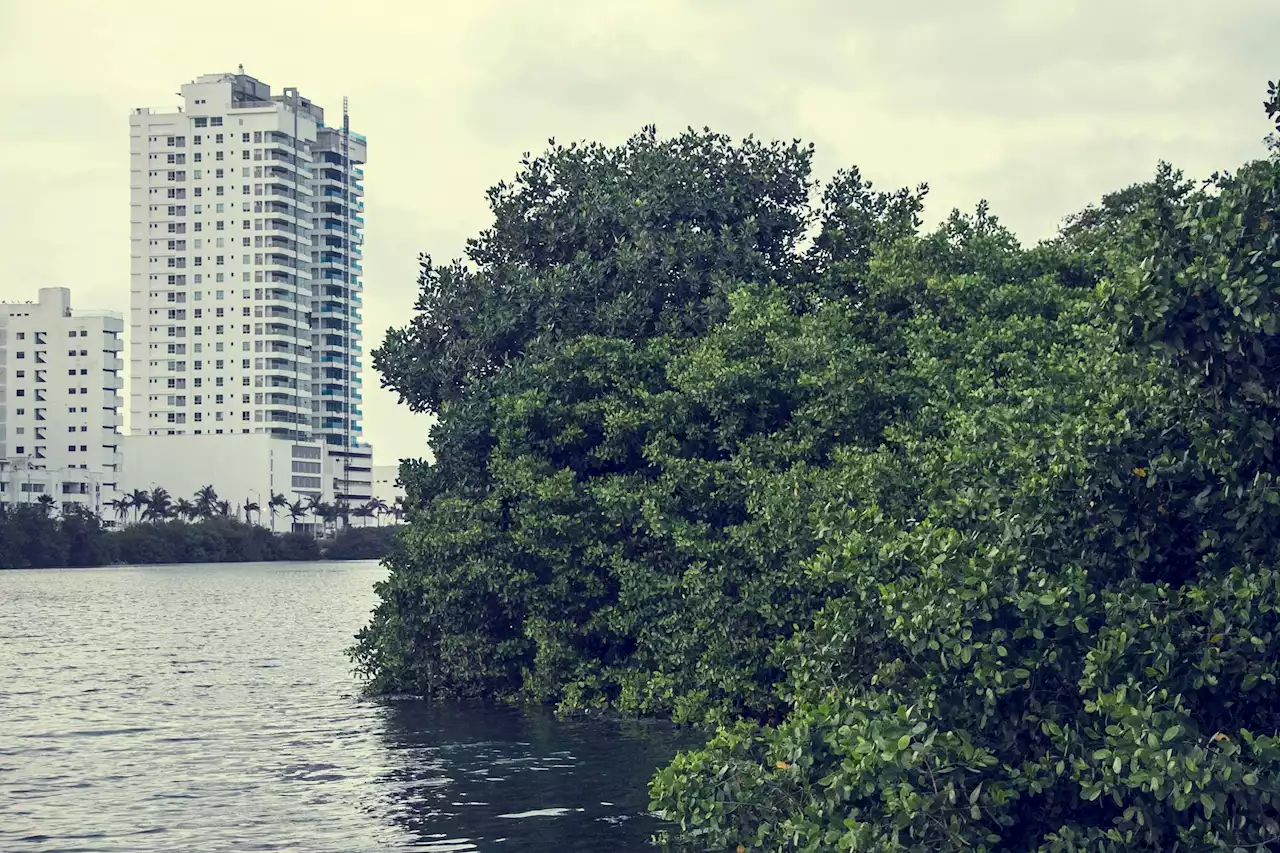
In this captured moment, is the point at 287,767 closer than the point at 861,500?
No

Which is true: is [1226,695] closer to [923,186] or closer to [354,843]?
[354,843]

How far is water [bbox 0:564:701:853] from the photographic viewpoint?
25.1 metres

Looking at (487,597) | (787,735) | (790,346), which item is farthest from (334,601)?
(787,735)

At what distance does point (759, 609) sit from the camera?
103 feet

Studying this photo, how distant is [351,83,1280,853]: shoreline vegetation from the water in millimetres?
1859

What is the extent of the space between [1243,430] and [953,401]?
16.1 m

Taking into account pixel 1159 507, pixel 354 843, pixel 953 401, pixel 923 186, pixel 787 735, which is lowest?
pixel 354 843

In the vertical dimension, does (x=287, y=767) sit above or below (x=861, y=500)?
below

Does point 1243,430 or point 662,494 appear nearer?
point 1243,430

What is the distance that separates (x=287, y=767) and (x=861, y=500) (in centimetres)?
1274

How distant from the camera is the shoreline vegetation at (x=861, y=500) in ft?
53.1

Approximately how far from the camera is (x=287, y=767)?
32.2 m

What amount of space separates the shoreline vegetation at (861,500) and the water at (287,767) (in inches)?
73.2

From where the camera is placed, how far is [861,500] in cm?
2847
